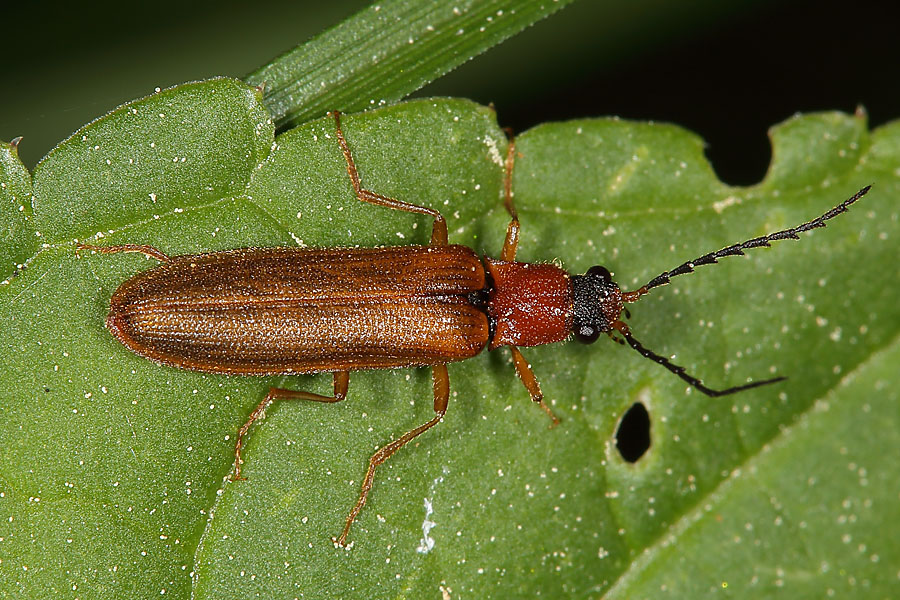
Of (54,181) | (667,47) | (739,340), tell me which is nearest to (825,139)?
(739,340)

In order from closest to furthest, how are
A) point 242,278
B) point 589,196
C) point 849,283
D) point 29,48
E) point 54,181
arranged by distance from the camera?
point 54,181 < point 242,278 < point 589,196 < point 849,283 < point 29,48

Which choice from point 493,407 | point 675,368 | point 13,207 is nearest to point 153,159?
point 13,207

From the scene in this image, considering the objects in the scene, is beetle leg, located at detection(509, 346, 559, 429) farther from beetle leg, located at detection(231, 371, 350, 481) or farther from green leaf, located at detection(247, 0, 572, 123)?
green leaf, located at detection(247, 0, 572, 123)

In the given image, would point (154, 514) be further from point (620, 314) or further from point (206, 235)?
point (620, 314)

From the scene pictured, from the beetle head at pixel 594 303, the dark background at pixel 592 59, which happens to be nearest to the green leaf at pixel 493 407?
the beetle head at pixel 594 303

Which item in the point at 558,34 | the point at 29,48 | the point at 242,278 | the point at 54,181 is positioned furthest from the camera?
the point at 558,34

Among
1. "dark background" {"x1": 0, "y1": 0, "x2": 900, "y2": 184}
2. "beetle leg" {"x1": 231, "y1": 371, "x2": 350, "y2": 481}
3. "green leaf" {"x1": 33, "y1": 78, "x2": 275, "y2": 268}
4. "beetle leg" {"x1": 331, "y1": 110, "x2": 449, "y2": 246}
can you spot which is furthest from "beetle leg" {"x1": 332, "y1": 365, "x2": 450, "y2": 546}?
"dark background" {"x1": 0, "y1": 0, "x2": 900, "y2": 184}
